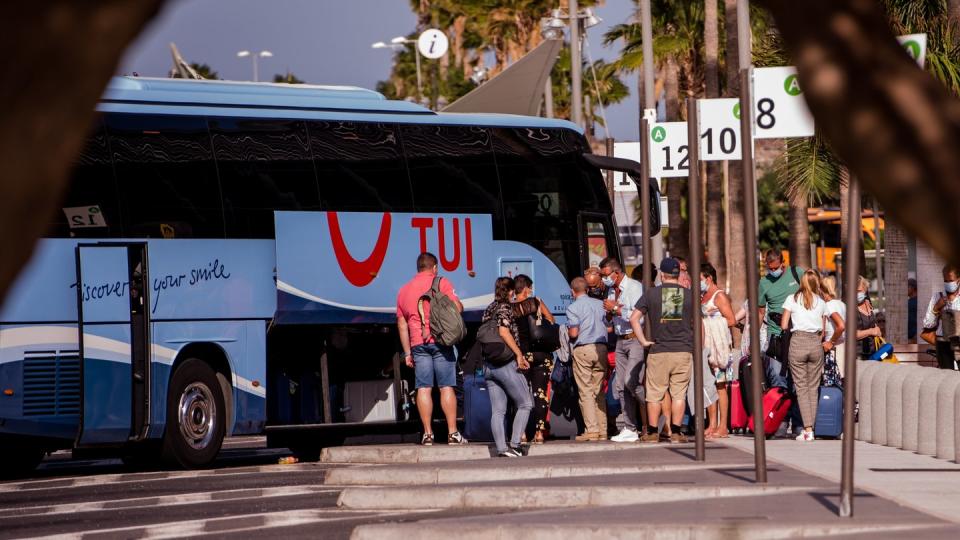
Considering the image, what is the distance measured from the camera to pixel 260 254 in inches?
691

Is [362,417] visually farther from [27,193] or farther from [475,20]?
[475,20]

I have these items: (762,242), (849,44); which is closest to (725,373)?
(849,44)

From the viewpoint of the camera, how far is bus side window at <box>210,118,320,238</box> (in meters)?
17.5

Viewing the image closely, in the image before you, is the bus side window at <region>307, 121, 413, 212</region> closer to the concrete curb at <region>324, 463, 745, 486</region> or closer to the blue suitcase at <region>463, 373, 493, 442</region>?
the blue suitcase at <region>463, 373, 493, 442</region>

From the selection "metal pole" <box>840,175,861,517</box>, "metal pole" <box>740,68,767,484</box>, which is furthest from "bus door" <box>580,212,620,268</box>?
"metal pole" <box>840,175,861,517</box>

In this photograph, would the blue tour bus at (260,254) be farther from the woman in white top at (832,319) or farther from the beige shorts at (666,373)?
the beige shorts at (666,373)

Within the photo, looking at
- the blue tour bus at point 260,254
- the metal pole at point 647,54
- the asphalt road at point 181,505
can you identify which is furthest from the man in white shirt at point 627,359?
the metal pole at point 647,54

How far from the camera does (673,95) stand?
1617 inches

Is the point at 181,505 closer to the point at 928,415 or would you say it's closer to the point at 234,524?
the point at 234,524

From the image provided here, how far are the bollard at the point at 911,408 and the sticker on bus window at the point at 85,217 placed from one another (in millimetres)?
7791

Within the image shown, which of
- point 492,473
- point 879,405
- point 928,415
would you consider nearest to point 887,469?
point 928,415

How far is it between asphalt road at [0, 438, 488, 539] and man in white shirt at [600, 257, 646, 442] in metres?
3.14

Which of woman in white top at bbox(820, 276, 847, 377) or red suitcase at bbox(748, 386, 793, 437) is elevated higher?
woman in white top at bbox(820, 276, 847, 377)

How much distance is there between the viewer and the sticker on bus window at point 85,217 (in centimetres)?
1605
